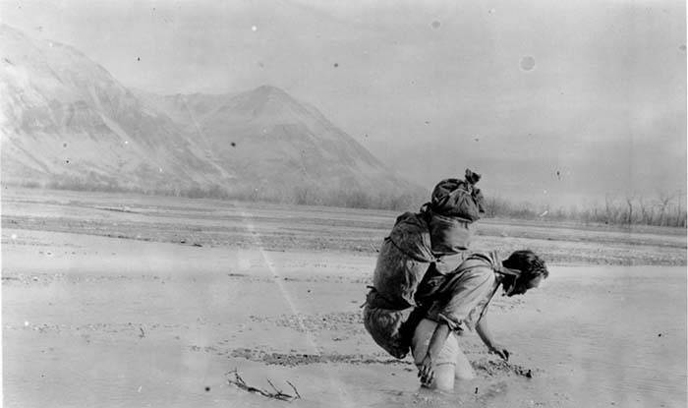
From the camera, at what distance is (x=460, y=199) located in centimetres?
423

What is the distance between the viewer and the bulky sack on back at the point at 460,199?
423 centimetres

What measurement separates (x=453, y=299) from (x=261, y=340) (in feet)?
6.68

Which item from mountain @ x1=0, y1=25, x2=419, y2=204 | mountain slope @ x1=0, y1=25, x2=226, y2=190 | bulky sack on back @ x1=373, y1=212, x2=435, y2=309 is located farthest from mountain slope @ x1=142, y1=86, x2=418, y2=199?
bulky sack on back @ x1=373, y1=212, x2=435, y2=309

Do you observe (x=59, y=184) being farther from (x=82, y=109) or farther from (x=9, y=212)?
(x=9, y=212)

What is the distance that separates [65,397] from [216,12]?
19.5 feet

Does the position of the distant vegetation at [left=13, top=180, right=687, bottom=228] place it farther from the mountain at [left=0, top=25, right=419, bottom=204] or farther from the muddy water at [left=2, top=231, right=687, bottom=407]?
the muddy water at [left=2, top=231, right=687, bottom=407]

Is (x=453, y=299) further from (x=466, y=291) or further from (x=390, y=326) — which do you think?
(x=390, y=326)

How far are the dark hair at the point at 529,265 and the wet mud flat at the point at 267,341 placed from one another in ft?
2.63

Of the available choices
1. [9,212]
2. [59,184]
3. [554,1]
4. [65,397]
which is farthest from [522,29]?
[59,184]

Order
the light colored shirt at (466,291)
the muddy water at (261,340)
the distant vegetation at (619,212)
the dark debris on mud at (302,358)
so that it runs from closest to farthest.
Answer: the light colored shirt at (466,291) → the muddy water at (261,340) → the dark debris on mud at (302,358) → the distant vegetation at (619,212)

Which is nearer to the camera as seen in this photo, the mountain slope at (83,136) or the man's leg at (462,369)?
the man's leg at (462,369)

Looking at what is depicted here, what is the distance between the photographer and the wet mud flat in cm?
456

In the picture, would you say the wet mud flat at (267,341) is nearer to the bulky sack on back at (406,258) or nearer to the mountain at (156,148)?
the bulky sack on back at (406,258)

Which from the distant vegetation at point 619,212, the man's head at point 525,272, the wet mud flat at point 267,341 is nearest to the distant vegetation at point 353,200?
the distant vegetation at point 619,212
